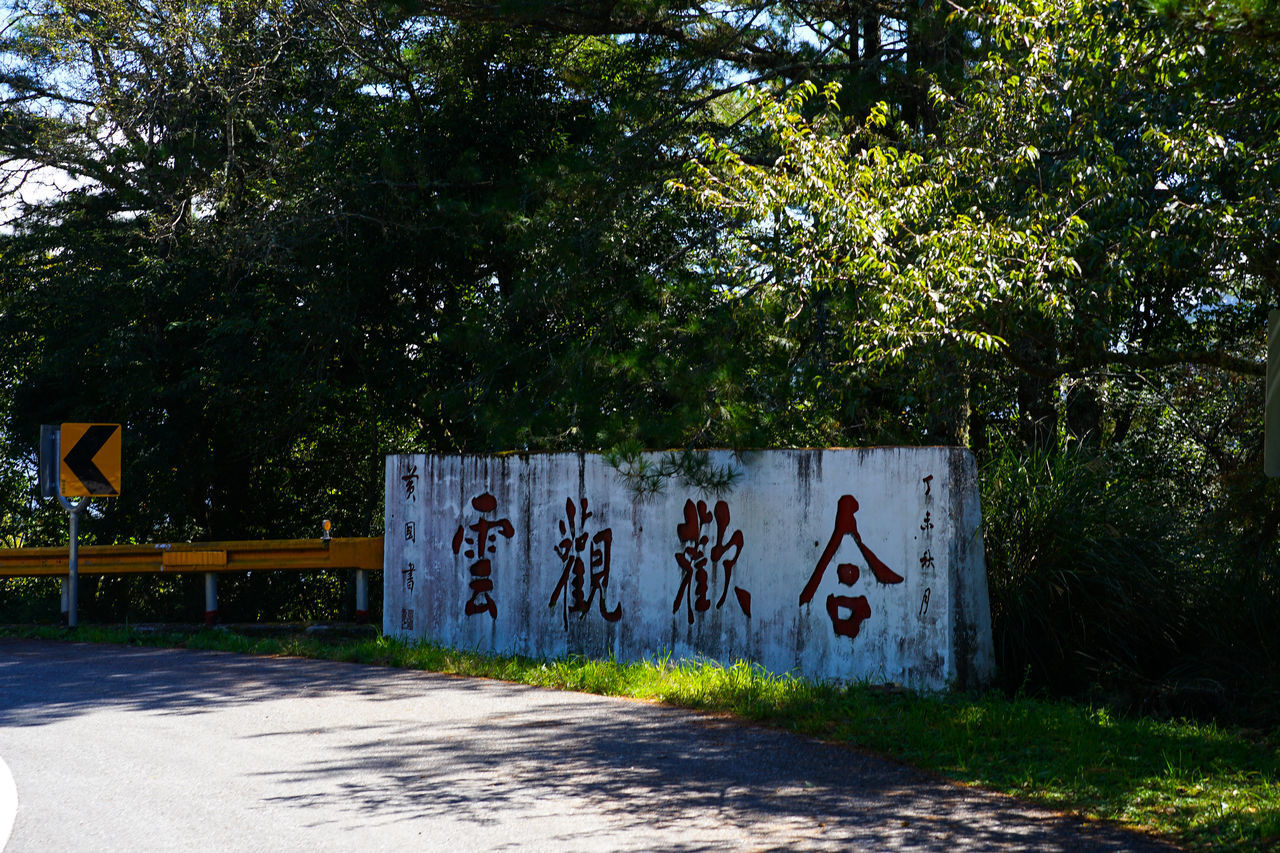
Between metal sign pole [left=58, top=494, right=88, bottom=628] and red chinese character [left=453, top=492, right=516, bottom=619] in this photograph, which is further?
metal sign pole [left=58, top=494, right=88, bottom=628]

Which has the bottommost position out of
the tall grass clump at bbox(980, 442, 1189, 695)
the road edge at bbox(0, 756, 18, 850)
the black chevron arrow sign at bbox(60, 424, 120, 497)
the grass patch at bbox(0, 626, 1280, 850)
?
the grass patch at bbox(0, 626, 1280, 850)

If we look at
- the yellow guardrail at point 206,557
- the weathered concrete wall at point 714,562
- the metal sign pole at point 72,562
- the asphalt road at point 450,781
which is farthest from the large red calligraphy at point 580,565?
the metal sign pole at point 72,562

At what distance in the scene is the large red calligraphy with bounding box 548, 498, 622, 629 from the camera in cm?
1062

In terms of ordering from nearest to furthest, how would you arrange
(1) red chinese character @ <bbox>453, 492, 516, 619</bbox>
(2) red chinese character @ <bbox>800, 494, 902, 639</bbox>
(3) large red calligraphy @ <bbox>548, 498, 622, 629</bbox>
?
(2) red chinese character @ <bbox>800, 494, 902, 639</bbox>
(3) large red calligraphy @ <bbox>548, 498, 622, 629</bbox>
(1) red chinese character @ <bbox>453, 492, 516, 619</bbox>

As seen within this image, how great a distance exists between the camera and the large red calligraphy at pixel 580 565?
10.6 metres

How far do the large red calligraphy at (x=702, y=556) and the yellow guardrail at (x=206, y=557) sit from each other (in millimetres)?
4357

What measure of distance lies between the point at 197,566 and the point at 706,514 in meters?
6.75

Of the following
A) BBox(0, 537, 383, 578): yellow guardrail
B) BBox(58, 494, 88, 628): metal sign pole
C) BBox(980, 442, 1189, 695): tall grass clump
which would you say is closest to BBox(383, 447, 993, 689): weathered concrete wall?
BBox(980, 442, 1189, 695): tall grass clump

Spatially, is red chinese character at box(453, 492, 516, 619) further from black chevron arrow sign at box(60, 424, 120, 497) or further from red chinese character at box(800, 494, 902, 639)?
black chevron arrow sign at box(60, 424, 120, 497)

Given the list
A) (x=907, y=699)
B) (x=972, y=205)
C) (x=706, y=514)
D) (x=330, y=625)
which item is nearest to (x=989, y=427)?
(x=972, y=205)

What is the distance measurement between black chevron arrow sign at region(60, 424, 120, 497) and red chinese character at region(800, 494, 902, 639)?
28.0ft

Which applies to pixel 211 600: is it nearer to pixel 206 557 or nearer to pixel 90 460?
pixel 206 557

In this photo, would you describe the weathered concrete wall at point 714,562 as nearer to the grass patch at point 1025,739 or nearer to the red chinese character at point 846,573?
the red chinese character at point 846,573

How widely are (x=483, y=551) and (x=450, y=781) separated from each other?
17.9ft
